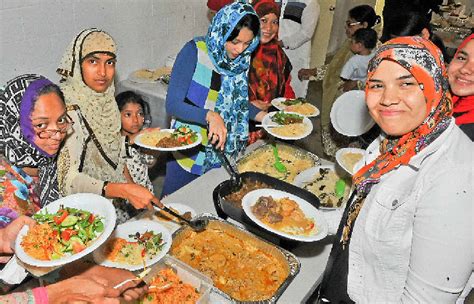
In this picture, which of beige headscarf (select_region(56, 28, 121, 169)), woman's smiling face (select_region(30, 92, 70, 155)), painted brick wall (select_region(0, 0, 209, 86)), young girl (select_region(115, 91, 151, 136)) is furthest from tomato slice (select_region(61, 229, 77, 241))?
painted brick wall (select_region(0, 0, 209, 86))

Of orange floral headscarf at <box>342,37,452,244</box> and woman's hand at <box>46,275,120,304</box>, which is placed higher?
orange floral headscarf at <box>342,37,452,244</box>

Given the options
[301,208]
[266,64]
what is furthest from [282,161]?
[266,64]

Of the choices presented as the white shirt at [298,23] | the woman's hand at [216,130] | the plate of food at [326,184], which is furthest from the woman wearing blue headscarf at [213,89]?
the white shirt at [298,23]

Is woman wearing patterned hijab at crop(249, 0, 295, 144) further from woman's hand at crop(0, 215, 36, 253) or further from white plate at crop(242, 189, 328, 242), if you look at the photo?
woman's hand at crop(0, 215, 36, 253)

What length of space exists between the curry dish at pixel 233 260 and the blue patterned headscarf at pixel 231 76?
0.80 meters

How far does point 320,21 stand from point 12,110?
5641mm

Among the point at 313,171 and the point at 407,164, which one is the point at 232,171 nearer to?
the point at 313,171

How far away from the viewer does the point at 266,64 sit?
3.26 meters

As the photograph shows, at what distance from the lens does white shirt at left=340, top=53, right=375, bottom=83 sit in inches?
151

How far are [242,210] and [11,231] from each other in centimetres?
101

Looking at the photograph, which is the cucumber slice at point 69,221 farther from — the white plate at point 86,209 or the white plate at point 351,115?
the white plate at point 351,115

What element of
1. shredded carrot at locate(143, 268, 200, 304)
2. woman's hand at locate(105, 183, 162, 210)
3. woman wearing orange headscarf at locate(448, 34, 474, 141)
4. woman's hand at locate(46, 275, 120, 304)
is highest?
woman wearing orange headscarf at locate(448, 34, 474, 141)

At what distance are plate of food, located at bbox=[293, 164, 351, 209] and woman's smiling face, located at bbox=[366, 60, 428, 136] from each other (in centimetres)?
103

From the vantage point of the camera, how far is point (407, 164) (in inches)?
51.1
